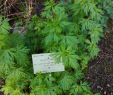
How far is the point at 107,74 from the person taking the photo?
10.5ft

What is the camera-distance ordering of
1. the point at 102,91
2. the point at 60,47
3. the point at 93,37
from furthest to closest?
1. the point at 102,91
2. the point at 93,37
3. the point at 60,47

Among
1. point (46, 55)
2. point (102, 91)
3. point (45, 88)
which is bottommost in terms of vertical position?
point (102, 91)

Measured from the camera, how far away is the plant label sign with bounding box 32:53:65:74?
2502 mm

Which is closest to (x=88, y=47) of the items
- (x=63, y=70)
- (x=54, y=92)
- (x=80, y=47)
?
(x=80, y=47)

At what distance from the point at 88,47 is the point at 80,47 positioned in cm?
9

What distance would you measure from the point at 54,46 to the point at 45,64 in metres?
0.17

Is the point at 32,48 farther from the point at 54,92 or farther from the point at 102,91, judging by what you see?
the point at 102,91

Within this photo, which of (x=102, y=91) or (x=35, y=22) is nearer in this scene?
(x=35, y=22)

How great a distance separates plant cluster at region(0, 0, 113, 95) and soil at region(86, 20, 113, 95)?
1.33ft

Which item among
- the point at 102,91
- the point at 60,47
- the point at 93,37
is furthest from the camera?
the point at 102,91

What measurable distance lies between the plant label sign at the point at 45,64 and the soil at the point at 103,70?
0.71 metres

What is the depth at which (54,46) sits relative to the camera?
249 centimetres

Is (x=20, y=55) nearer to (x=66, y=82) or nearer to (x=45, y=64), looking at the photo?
(x=45, y=64)

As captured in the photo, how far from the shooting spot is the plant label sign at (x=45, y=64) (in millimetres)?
2502
